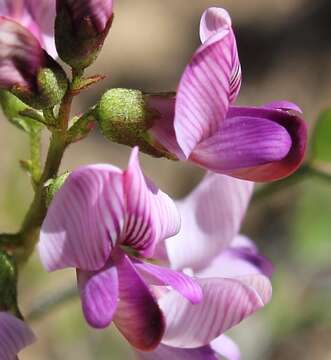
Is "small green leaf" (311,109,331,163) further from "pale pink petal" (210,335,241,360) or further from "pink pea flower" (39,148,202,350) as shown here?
"pink pea flower" (39,148,202,350)

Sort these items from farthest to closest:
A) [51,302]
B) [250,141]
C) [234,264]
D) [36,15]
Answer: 1. [51,302]
2. [234,264]
3. [36,15]
4. [250,141]

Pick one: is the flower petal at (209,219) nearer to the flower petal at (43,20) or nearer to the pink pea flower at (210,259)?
the pink pea flower at (210,259)

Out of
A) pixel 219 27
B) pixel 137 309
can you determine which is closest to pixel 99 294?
pixel 137 309

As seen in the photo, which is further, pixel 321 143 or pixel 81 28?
pixel 321 143

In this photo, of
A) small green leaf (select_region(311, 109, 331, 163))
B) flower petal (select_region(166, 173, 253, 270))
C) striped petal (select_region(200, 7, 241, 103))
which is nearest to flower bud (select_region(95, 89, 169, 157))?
striped petal (select_region(200, 7, 241, 103))

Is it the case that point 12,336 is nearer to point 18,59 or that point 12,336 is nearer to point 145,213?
point 145,213

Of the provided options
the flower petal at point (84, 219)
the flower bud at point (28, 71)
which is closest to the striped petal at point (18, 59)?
the flower bud at point (28, 71)
